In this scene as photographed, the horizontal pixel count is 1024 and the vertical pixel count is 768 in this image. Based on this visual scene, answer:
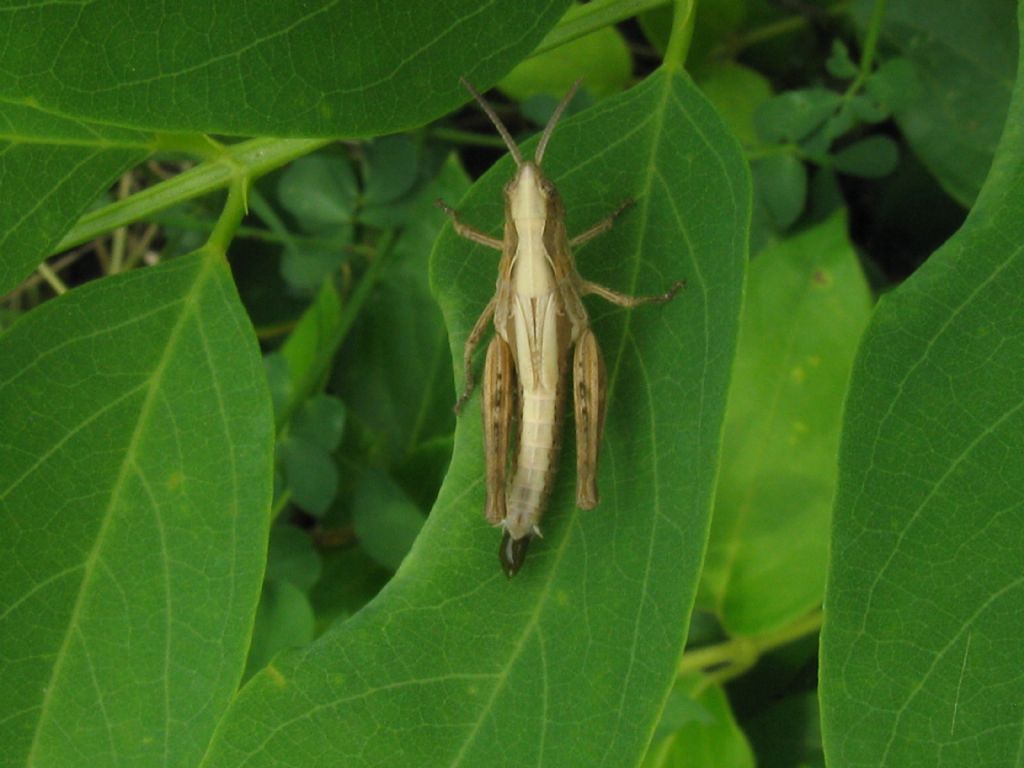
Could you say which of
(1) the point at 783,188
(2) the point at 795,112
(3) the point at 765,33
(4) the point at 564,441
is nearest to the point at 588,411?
(4) the point at 564,441

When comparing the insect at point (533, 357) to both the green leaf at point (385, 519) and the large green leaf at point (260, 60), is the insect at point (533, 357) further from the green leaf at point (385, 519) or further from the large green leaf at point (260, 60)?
the green leaf at point (385, 519)

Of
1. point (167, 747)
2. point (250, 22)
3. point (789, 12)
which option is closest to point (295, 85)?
point (250, 22)

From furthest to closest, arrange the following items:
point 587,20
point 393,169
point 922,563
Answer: point 393,169 → point 587,20 → point 922,563

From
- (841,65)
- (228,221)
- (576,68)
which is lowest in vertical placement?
(841,65)

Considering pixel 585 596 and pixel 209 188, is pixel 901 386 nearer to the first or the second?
pixel 585 596

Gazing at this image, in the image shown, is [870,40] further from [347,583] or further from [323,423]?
[347,583]

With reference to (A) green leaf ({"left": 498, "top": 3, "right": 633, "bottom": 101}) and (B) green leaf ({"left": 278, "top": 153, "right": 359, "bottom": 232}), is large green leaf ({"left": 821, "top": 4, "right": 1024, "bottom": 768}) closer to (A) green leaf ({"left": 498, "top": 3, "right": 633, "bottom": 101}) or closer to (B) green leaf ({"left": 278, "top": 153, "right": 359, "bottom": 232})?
(A) green leaf ({"left": 498, "top": 3, "right": 633, "bottom": 101})

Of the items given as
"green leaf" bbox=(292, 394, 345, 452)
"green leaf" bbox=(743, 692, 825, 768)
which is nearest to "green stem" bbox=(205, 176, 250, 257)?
"green leaf" bbox=(292, 394, 345, 452)

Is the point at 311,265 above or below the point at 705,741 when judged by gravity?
above
